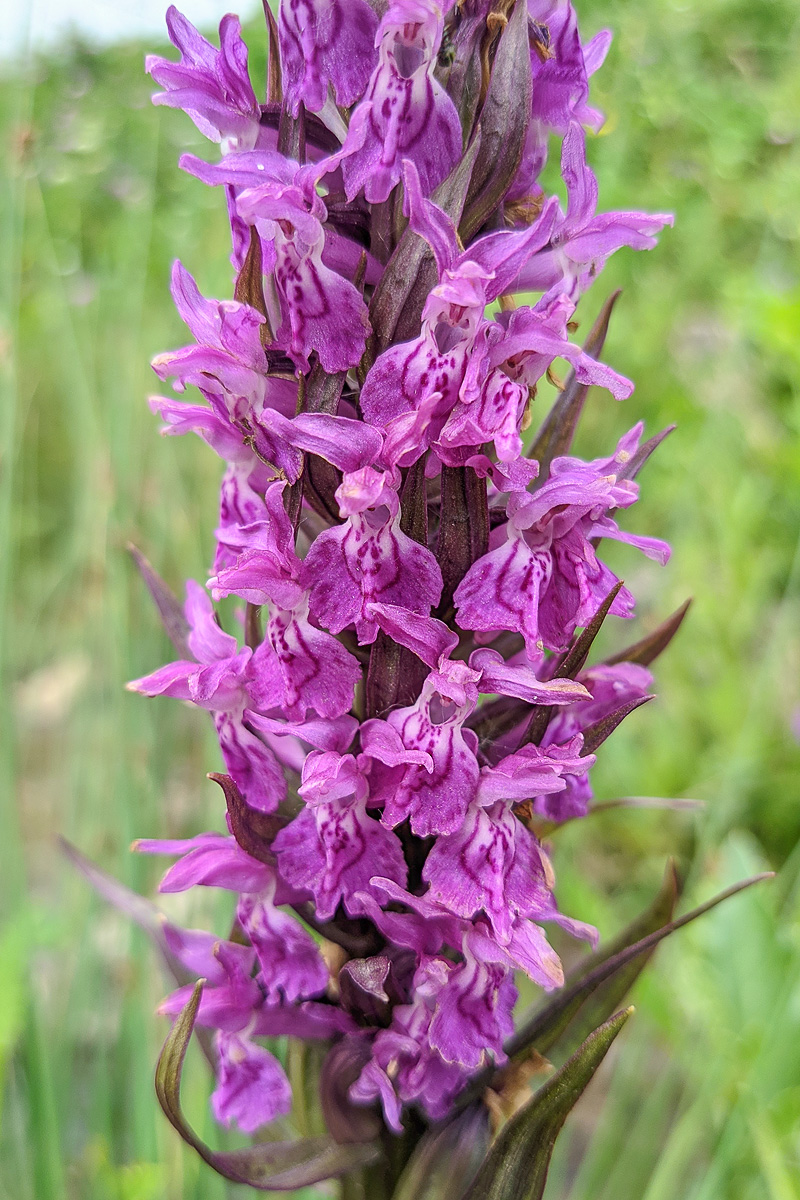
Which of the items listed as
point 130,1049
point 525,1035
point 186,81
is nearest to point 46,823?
point 130,1049

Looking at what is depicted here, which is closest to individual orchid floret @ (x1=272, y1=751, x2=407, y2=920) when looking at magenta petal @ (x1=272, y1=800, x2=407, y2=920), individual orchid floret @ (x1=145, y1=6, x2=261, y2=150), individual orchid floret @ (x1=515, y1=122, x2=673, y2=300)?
magenta petal @ (x1=272, y1=800, x2=407, y2=920)

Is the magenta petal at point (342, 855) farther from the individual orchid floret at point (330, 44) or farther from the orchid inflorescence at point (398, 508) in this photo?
the individual orchid floret at point (330, 44)

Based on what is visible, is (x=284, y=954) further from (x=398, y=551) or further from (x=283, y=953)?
(x=398, y=551)

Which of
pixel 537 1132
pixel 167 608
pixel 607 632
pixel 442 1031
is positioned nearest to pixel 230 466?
pixel 167 608

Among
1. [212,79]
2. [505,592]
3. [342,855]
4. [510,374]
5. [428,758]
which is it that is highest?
[212,79]

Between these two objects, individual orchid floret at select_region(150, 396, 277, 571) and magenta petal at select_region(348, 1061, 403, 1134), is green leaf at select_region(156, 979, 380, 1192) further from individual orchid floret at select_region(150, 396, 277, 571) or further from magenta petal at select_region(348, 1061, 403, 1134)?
individual orchid floret at select_region(150, 396, 277, 571)

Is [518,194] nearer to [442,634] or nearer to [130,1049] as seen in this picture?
[442,634]

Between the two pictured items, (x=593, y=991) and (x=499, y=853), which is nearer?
(x=499, y=853)
